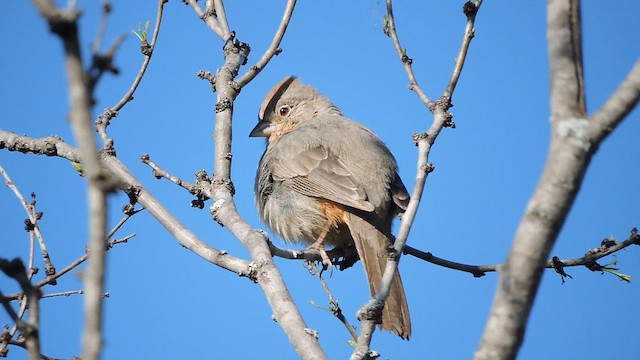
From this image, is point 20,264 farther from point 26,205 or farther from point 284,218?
point 284,218

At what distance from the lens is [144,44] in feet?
16.6

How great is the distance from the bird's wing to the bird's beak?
1.12 metres

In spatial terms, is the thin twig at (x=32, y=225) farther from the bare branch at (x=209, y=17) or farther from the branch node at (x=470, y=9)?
the branch node at (x=470, y=9)

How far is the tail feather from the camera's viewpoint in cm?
515

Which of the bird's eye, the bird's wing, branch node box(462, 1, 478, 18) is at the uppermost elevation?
the bird's eye

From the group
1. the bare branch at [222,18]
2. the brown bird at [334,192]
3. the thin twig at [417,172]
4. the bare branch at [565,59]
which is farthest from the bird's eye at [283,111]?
the bare branch at [565,59]

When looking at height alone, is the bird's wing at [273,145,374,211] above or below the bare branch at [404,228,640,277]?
above

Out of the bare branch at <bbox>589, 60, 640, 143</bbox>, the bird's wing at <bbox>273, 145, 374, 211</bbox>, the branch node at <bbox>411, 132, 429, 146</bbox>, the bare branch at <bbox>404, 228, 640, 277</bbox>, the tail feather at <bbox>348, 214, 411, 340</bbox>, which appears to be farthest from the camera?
the bird's wing at <bbox>273, 145, 374, 211</bbox>

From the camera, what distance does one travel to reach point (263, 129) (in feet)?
25.4

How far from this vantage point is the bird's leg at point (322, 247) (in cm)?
577

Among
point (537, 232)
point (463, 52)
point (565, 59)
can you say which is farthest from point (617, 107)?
point (463, 52)

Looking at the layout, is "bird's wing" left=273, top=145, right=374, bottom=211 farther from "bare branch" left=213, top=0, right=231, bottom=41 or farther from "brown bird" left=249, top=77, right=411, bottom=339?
"bare branch" left=213, top=0, right=231, bottom=41

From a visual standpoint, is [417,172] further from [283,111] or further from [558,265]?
[283,111]

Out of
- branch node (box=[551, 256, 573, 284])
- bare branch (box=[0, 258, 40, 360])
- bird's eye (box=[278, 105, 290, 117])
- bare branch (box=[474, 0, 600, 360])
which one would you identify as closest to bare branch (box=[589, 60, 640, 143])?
bare branch (box=[474, 0, 600, 360])
